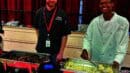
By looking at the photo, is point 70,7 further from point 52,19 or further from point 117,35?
point 117,35

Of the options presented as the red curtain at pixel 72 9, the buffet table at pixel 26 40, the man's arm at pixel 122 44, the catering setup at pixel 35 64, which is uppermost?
the red curtain at pixel 72 9

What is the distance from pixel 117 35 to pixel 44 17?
90 cm

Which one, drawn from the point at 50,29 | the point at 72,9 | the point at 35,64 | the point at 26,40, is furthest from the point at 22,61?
the point at 26,40

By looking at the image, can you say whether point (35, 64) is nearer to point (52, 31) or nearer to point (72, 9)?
point (52, 31)

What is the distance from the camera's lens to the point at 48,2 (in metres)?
2.73

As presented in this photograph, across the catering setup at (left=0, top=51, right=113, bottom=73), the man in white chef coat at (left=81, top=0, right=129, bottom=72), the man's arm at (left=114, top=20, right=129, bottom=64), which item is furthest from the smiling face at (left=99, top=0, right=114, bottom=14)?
the catering setup at (left=0, top=51, right=113, bottom=73)

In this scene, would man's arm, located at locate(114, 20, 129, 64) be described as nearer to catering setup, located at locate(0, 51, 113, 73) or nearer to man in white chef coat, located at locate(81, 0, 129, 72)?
man in white chef coat, located at locate(81, 0, 129, 72)

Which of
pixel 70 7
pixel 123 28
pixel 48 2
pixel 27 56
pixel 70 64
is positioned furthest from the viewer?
pixel 70 7

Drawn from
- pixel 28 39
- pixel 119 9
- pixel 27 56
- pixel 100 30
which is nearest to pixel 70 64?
pixel 27 56

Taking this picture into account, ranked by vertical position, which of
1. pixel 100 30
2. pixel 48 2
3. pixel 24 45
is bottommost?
pixel 24 45

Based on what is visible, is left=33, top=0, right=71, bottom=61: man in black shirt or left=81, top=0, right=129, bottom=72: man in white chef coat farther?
left=33, top=0, right=71, bottom=61: man in black shirt

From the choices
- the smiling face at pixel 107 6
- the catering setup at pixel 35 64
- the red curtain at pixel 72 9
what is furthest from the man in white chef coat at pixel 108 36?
the red curtain at pixel 72 9

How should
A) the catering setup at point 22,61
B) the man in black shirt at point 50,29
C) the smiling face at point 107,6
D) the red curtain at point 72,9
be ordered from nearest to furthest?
the catering setup at point 22,61 → the smiling face at point 107,6 → the man in black shirt at point 50,29 → the red curtain at point 72,9

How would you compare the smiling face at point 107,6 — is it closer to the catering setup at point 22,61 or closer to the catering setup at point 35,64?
the catering setup at point 35,64
